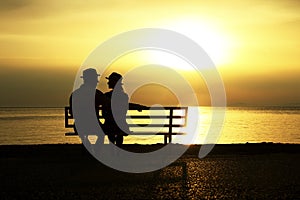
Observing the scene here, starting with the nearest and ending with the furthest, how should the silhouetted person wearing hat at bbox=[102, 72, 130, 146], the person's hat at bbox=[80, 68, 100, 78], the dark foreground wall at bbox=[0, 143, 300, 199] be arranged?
the dark foreground wall at bbox=[0, 143, 300, 199], the person's hat at bbox=[80, 68, 100, 78], the silhouetted person wearing hat at bbox=[102, 72, 130, 146]

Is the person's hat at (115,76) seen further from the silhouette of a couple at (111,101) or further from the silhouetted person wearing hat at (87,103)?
the silhouetted person wearing hat at (87,103)

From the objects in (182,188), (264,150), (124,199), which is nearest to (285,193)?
(182,188)

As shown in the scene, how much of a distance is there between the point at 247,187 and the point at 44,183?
12.9ft

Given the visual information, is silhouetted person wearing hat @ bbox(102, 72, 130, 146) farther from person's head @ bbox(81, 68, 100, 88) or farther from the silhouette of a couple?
person's head @ bbox(81, 68, 100, 88)

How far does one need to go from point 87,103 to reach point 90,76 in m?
0.76

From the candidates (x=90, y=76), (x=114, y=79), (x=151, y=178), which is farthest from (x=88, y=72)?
(x=151, y=178)

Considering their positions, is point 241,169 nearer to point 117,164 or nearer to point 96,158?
point 117,164

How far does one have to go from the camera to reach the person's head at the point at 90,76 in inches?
547

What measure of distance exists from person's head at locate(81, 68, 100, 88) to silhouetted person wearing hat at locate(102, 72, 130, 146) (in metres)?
0.58

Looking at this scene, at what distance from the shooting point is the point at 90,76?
13906mm

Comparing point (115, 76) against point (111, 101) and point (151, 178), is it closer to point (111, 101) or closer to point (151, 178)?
point (111, 101)

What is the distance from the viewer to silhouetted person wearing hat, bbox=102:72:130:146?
14383 mm

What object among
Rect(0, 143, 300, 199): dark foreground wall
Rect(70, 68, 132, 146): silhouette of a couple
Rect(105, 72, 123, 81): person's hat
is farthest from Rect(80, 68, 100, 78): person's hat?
Rect(0, 143, 300, 199): dark foreground wall

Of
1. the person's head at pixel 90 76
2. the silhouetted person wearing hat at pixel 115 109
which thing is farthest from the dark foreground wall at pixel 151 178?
the person's head at pixel 90 76
